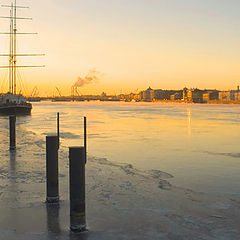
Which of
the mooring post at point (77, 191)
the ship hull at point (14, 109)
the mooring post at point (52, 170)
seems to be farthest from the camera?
the ship hull at point (14, 109)

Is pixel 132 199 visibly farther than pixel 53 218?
Yes

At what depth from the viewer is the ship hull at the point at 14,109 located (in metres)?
63.9

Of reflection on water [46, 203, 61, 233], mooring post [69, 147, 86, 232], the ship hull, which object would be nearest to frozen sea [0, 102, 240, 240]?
reflection on water [46, 203, 61, 233]

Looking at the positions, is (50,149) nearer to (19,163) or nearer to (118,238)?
(118,238)

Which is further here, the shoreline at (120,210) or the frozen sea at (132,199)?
the frozen sea at (132,199)

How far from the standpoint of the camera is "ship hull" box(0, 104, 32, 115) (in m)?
63.9

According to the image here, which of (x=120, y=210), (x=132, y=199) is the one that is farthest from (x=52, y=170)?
(x=132, y=199)

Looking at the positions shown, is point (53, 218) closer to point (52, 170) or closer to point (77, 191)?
point (77, 191)

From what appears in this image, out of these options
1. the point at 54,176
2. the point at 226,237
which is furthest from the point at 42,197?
the point at 226,237

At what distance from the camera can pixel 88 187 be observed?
32.0 feet

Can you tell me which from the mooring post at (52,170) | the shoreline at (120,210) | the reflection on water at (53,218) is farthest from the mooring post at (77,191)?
the mooring post at (52,170)

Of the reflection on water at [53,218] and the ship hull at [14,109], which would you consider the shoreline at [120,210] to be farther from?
the ship hull at [14,109]

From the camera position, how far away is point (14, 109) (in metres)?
66.3

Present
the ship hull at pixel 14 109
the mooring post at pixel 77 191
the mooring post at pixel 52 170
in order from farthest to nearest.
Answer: the ship hull at pixel 14 109 < the mooring post at pixel 52 170 < the mooring post at pixel 77 191
